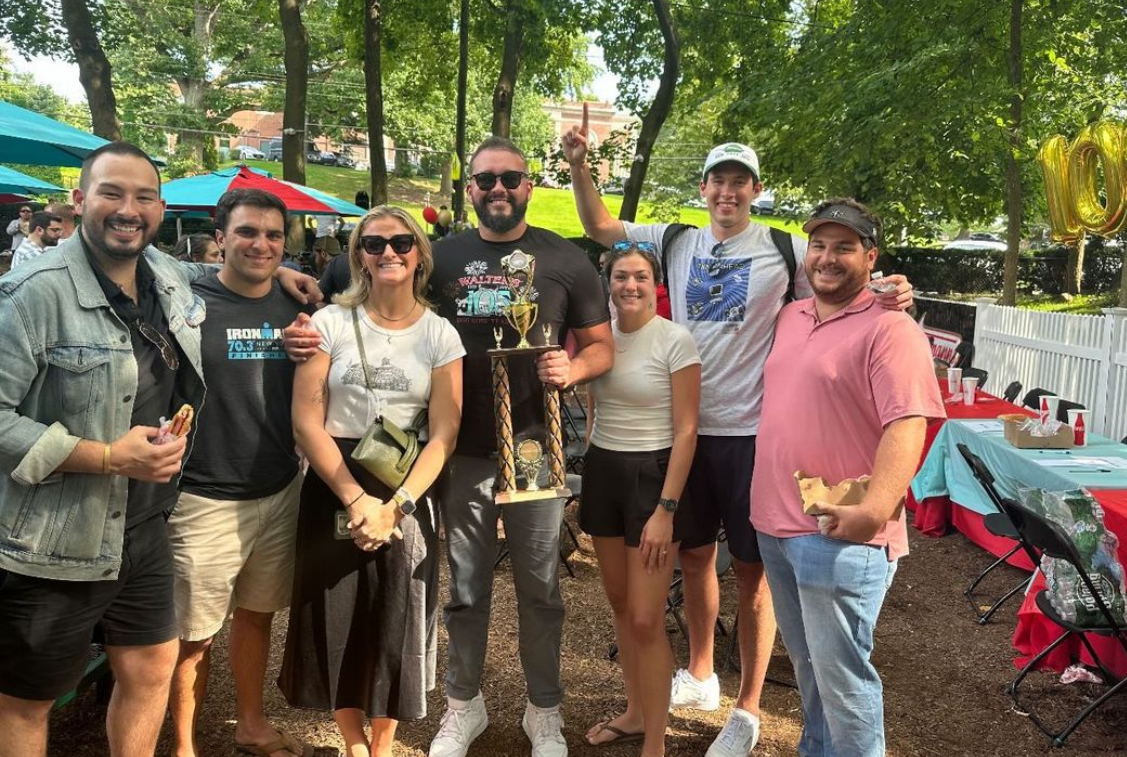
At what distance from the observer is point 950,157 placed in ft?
45.5

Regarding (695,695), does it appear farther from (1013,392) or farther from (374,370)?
(1013,392)

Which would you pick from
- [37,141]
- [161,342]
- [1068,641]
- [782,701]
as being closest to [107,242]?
[161,342]

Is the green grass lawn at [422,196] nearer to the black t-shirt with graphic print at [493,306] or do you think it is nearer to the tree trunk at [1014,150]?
A: the tree trunk at [1014,150]

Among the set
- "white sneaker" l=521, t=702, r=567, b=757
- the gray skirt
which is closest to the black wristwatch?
the gray skirt

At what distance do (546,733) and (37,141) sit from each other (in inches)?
220

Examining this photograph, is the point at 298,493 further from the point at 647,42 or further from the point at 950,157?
the point at 647,42

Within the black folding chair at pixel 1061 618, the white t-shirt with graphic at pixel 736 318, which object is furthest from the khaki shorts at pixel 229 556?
the black folding chair at pixel 1061 618

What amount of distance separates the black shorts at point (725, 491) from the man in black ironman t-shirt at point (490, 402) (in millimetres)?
543

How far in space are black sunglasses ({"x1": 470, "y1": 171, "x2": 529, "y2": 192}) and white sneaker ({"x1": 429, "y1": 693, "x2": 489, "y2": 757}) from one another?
2.12 meters

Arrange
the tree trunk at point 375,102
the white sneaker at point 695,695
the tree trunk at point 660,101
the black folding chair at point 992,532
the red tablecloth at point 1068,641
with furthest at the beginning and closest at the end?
the tree trunk at point 660,101, the tree trunk at point 375,102, the black folding chair at point 992,532, the red tablecloth at point 1068,641, the white sneaker at point 695,695

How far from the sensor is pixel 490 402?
11.3 ft

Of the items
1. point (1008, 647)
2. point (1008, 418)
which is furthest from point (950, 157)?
point (1008, 647)

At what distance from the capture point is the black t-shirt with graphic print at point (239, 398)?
3.12 meters

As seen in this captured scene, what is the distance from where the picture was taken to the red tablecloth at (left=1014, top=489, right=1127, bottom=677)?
14.5 ft
